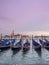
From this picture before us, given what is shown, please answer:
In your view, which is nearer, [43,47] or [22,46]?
[22,46]

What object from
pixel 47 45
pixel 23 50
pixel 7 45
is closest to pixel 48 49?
pixel 47 45

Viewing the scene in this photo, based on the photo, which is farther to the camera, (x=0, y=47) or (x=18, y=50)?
(x=0, y=47)

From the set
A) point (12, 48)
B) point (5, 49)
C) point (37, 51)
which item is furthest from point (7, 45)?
point (37, 51)

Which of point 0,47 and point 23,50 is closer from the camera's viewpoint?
point 23,50

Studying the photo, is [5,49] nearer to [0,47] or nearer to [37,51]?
[0,47]

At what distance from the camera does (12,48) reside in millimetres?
7352

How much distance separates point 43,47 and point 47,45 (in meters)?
0.24

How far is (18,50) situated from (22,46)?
0.23 meters

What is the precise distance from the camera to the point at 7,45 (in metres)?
8.14

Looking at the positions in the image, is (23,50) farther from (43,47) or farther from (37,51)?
(43,47)

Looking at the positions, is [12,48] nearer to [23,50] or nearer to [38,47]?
[23,50]

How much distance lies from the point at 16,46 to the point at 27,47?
0.49 m

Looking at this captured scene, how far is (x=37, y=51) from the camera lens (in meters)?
7.20

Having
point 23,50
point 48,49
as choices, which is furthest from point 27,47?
point 48,49
